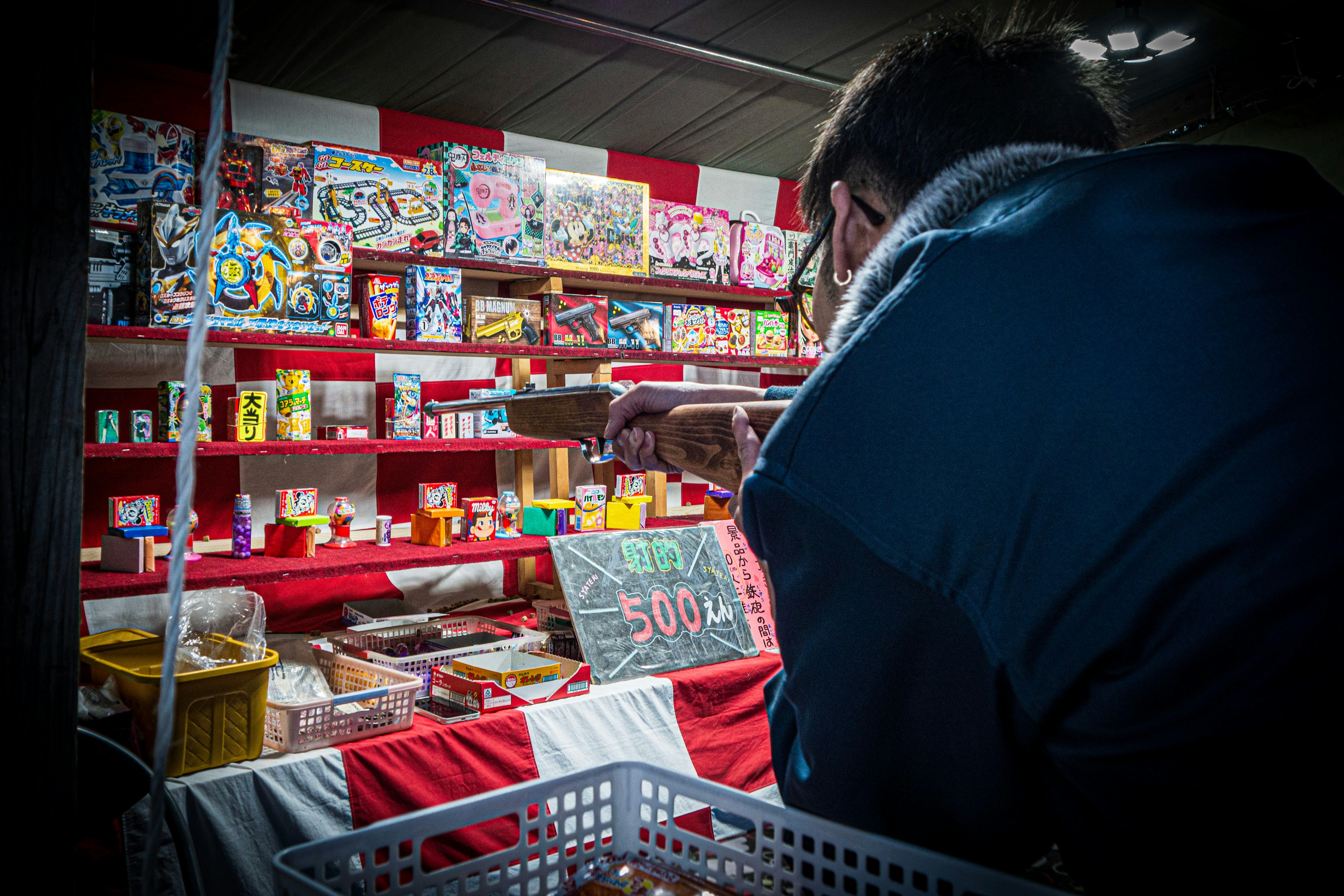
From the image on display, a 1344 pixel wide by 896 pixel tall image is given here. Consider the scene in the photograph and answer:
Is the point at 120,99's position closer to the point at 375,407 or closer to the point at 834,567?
the point at 375,407

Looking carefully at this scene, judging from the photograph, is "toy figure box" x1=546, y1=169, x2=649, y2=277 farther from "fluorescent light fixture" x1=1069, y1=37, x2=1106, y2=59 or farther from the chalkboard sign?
"fluorescent light fixture" x1=1069, y1=37, x2=1106, y2=59

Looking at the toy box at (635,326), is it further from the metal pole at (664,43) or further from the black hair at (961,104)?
the black hair at (961,104)

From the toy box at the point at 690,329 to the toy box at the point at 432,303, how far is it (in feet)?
2.84

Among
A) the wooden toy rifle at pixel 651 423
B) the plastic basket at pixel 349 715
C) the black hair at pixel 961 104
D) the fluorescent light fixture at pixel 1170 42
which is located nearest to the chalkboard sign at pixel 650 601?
the plastic basket at pixel 349 715

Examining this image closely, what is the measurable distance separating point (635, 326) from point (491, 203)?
0.71 metres

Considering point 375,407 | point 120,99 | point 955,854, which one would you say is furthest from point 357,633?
point 955,854

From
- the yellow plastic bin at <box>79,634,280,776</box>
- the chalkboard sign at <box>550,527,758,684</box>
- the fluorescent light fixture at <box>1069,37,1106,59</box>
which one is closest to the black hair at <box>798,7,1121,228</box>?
the yellow plastic bin at <box>79,634,280,776</box>

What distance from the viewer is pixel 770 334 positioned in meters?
3.76

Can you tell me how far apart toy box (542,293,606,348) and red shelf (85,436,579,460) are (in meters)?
0.37

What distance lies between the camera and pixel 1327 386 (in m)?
0.58

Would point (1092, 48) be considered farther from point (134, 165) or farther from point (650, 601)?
point (134, 165)

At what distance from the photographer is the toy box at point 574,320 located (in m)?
3.11

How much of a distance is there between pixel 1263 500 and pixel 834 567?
290mm

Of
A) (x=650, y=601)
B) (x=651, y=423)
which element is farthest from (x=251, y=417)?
(x=651, y=423)
